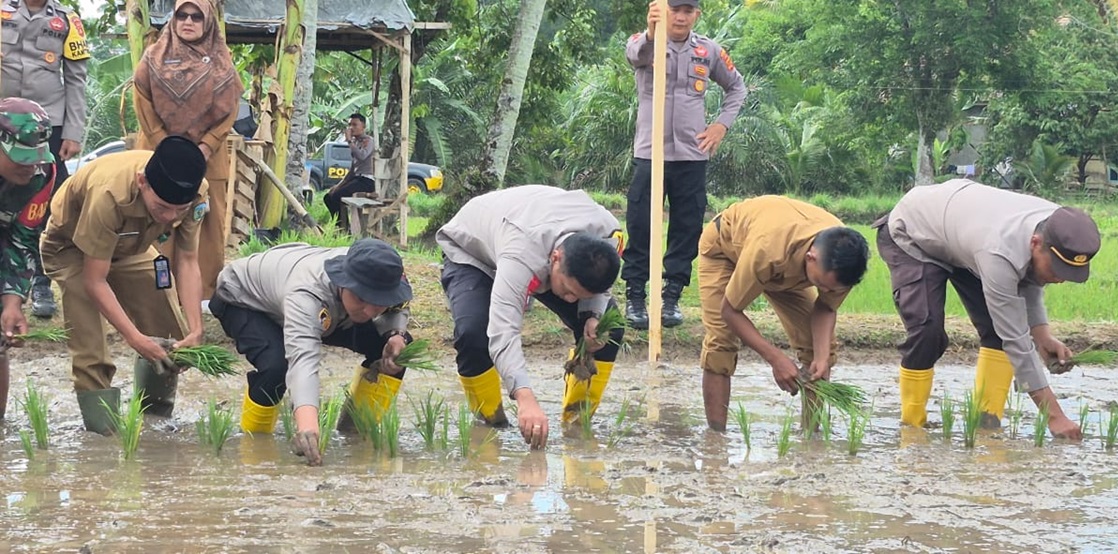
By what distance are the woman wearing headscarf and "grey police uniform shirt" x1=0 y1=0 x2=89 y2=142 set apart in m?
0.35

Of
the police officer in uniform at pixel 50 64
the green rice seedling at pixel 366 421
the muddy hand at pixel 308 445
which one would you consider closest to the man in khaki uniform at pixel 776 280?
the green rice seedling at pixel 366 421

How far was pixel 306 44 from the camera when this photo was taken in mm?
10680

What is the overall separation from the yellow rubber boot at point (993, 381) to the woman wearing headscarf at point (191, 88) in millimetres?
3896

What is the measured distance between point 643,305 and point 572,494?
324 centimetres

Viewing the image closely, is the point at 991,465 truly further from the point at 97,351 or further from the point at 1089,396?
the point at 97,351

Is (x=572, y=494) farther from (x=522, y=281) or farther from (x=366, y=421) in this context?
(x=366, y=421)

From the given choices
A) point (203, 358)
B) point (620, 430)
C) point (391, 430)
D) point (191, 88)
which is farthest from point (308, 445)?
point (191, 88)

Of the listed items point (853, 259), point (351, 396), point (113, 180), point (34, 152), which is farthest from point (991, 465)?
point (34, 152)

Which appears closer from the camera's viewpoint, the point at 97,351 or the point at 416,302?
the point at 97,351

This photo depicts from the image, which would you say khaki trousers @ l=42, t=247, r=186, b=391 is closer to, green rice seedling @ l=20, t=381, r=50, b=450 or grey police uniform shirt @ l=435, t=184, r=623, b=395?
green rice seedling @ l=20, t=381, r=50, b=450

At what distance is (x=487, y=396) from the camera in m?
5.73

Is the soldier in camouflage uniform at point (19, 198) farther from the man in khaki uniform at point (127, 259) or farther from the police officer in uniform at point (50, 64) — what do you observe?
the police officer in uniform at point (50, 64)

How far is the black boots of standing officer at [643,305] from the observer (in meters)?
7.64

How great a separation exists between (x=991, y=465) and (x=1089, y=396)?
93.6 inches
